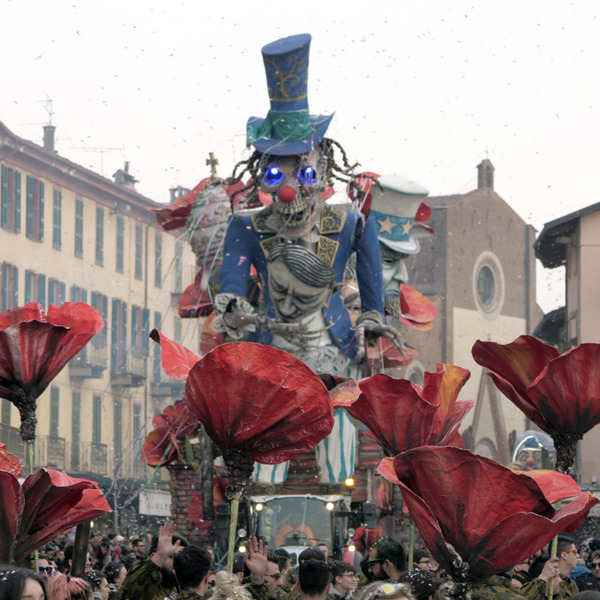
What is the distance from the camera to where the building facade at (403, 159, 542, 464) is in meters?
52.3

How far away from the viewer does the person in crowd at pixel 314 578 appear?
6.88 meters

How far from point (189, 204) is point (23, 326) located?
312 inches

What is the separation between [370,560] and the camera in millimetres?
8484

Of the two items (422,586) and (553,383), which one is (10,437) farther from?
(422,586)

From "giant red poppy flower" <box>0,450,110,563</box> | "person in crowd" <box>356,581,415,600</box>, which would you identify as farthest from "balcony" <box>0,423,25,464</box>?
"person in crowd" <box>356,581,415,600</box>

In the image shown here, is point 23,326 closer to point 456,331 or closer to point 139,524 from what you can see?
point 139,524

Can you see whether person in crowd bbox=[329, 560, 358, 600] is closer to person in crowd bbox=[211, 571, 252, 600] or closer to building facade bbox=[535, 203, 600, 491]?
person in crowd bbox=[211, 571, 252, 600]

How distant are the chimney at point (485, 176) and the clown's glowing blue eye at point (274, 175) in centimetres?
4348

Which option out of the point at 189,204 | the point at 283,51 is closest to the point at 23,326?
the point at 283,51

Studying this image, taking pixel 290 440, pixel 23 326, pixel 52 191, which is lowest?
pixel 290 440

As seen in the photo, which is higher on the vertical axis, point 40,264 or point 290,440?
point 40,264

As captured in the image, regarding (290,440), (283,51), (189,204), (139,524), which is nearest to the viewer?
(290,440)

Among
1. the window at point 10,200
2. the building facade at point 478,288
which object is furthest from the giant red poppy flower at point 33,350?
the building facade at point 478,288

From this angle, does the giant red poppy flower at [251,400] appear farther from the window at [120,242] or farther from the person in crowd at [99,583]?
the window at [120,242]
